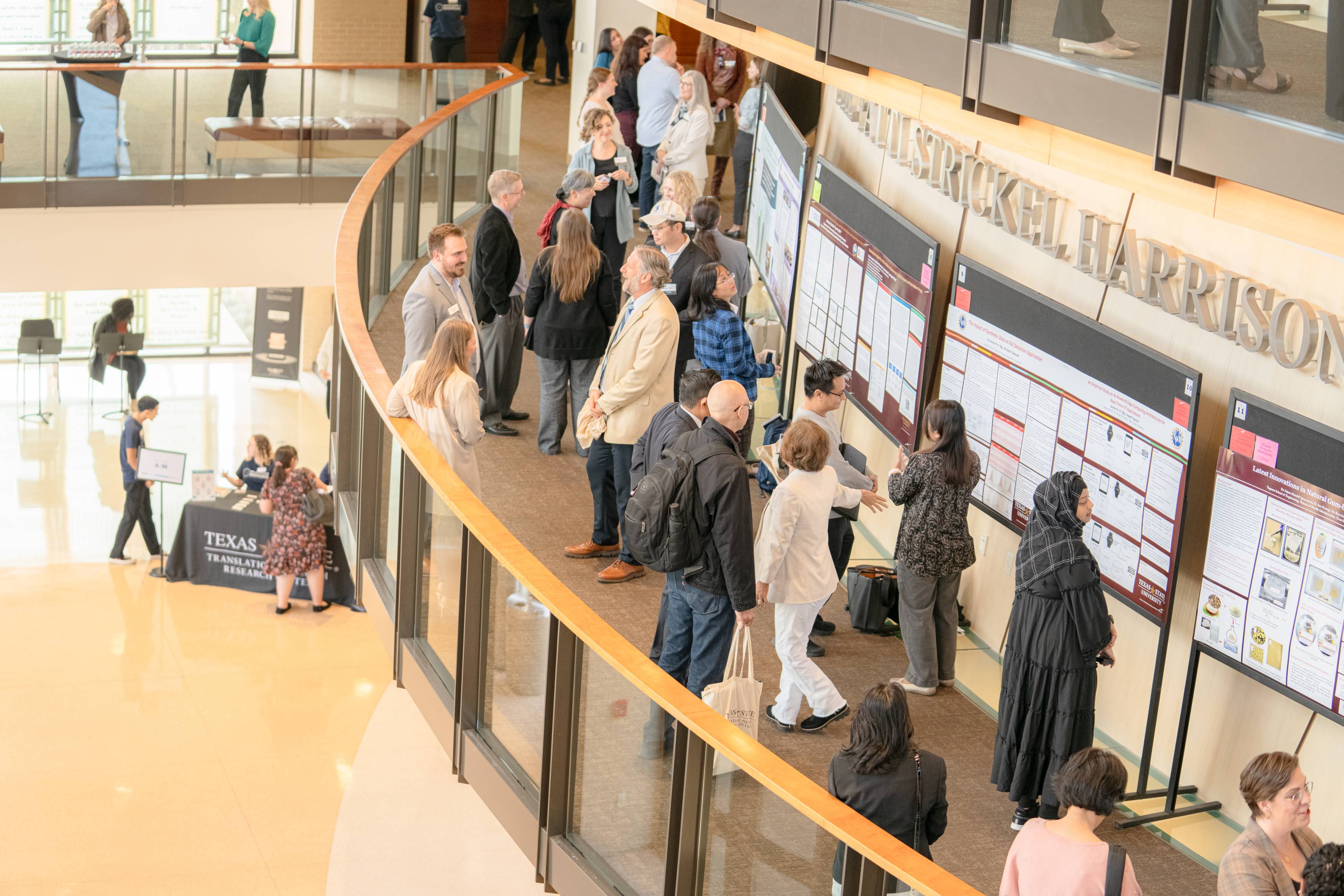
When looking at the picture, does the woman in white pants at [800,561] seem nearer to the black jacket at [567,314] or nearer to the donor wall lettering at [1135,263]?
the donor wall lettering at [1135,263]

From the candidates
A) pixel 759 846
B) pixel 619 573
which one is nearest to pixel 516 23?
pixel 619 573

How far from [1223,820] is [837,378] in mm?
2664

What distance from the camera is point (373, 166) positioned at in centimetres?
1016

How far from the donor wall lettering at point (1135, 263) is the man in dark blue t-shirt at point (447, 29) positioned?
35.0 ft

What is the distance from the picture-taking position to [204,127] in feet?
52.1

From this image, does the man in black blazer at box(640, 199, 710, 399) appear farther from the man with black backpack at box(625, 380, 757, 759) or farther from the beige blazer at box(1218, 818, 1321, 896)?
the beige blazer at box(1218, 818, 1321, 896)

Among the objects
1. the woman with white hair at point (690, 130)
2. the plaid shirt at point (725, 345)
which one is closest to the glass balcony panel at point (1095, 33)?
the plaid shirt at point (725, 345)

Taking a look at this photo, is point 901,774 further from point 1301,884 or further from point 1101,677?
point 1101,677

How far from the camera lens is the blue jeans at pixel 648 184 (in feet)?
43.9

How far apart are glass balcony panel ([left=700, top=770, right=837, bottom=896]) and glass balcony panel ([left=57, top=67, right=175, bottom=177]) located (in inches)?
509

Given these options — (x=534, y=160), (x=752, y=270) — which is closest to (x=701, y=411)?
(x=752, y=270)

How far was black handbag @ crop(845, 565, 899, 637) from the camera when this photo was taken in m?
8.31

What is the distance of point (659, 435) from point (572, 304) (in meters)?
1.95

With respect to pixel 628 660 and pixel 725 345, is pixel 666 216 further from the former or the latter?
pixel 628 660
